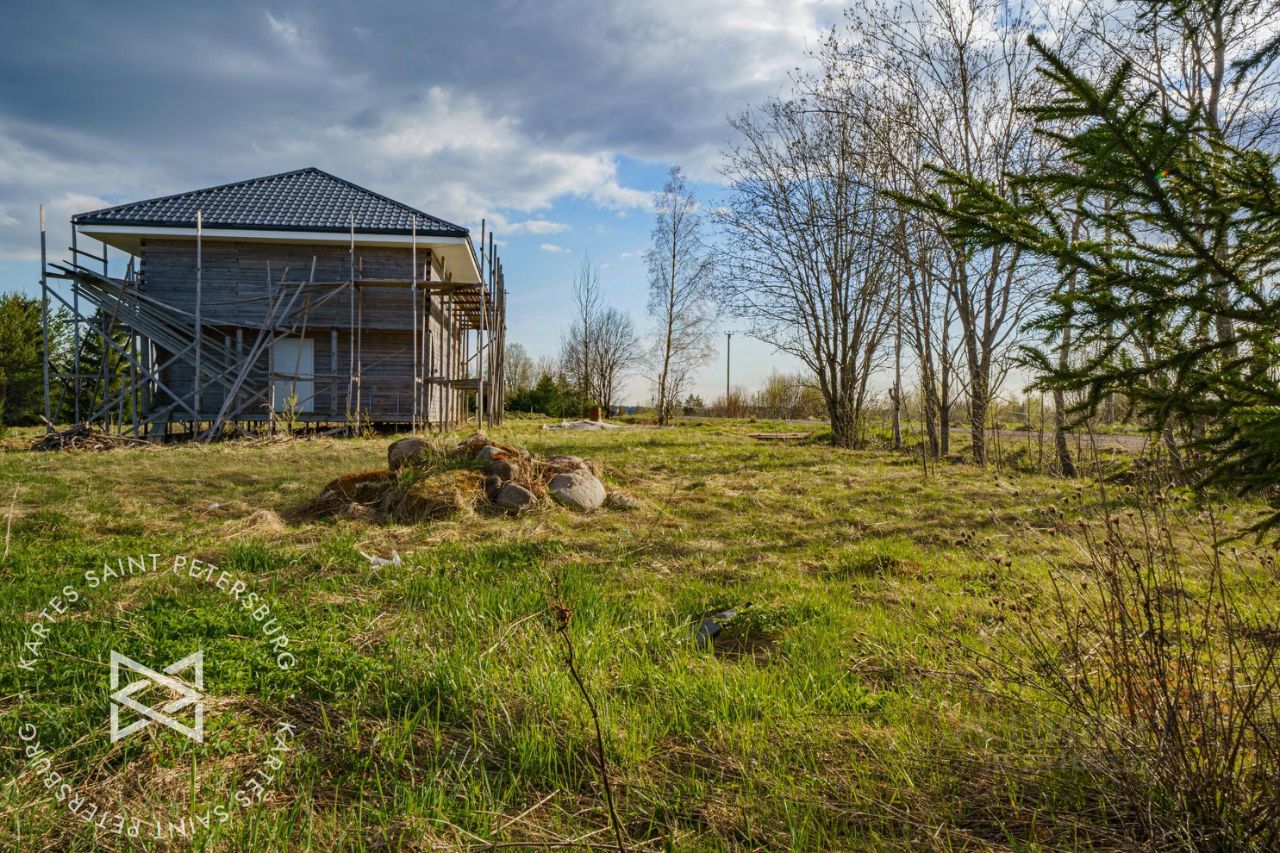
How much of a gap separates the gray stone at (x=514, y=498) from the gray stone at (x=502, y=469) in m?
0.31

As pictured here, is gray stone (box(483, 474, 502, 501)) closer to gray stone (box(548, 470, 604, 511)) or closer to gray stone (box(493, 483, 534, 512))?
gray stone (box(493, 483, 534, 512))

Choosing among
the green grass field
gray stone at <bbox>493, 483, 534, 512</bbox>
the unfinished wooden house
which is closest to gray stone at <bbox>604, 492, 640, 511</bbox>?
gray stone at <bbox>493, 483, 534, 512</bbox>

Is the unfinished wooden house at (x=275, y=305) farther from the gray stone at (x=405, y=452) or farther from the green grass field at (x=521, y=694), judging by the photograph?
the green grass field at (x=521, y=694)

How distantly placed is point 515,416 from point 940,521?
24710 mm

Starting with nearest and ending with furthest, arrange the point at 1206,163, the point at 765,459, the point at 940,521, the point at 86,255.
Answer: the point at 1206,163 < the point at 940,521 < the point at 765,459 < the point at 86,255

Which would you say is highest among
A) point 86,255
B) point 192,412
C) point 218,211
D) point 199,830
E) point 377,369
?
point 218,211

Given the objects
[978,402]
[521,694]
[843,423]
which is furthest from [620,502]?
[843,423]

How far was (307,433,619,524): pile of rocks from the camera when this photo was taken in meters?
6.53

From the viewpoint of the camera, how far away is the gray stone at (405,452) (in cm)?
762

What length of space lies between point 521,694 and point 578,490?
459 centimetres

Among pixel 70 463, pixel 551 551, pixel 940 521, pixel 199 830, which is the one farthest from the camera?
pixel 70 463

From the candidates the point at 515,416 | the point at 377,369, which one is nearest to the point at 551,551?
the point at 377,369

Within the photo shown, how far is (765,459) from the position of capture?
12.0 meters

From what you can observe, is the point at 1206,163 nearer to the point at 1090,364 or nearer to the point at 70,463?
the point at 1090,364
